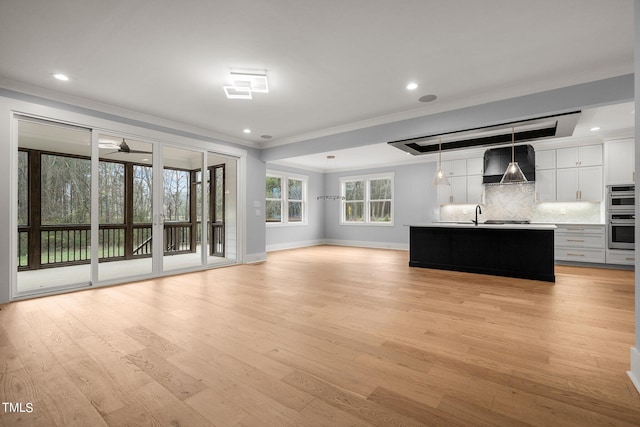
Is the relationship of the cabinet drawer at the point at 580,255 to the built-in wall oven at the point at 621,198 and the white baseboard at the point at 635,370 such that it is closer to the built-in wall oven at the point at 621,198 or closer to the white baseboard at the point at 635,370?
the built-in wall oven at the point at 621,198

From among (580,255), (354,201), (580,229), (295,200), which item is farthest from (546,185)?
(295,200)

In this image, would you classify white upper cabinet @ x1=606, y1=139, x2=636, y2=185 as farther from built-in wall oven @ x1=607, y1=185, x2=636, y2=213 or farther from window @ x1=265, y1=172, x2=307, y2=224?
window @ x1=265, y1=172, x2=307, y2=224

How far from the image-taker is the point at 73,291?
400cm

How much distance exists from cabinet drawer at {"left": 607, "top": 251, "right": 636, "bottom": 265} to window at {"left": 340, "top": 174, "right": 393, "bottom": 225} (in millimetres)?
4737

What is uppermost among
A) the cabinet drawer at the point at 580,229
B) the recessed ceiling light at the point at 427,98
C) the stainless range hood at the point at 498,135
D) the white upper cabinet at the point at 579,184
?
the recessed ceiling light at the point at 427,98

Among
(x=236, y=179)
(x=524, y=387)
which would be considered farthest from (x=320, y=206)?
(x=524, y=387)

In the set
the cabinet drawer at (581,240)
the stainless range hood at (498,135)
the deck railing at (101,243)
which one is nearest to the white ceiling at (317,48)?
the stainless range hood at (498,135)

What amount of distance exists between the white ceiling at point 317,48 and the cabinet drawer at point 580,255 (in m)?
3.96

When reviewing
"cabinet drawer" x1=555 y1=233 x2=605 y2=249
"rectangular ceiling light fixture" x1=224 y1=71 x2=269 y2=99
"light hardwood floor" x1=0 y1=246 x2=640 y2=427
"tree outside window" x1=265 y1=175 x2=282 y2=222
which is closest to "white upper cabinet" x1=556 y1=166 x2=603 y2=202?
"cabinet drawer" x1=555 y1=233 x2=605 y2=249

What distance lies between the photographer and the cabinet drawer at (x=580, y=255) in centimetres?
562

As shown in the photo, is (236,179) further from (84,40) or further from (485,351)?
(485,351)

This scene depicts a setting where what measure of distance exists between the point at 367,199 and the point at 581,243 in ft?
17.2

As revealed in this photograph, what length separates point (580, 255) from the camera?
580 cm

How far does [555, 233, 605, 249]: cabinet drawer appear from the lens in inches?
221
